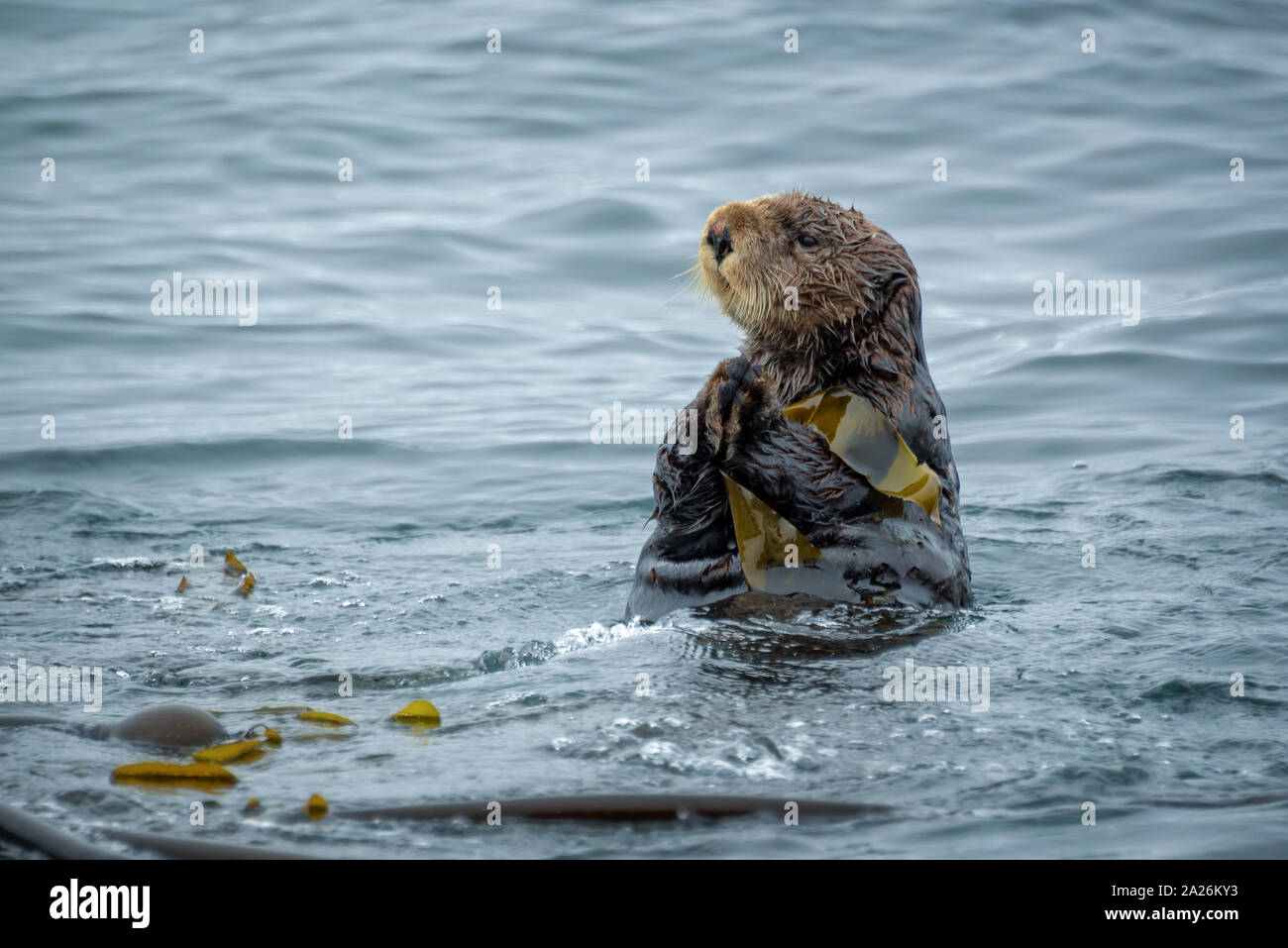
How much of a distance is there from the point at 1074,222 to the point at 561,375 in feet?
16.4

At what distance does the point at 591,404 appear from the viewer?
8141 millimetres

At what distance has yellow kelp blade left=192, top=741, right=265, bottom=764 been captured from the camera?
9.14 feet

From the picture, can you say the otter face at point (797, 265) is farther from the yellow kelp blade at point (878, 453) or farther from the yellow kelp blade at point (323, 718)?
the yellow kelp blade at point (323, 718)

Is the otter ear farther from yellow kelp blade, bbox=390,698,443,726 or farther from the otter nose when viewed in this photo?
yellow kelp blade, bbox=390,698,443,726

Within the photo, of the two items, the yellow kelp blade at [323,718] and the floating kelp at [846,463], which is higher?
the floating kelp at [846,463]

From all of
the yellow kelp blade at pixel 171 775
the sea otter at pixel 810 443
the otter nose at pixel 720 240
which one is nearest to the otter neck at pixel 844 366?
the sea otter at pixel 810 443

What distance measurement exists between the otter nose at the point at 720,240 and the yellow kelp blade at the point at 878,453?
0.58 meters

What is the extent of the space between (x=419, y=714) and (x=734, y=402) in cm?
118

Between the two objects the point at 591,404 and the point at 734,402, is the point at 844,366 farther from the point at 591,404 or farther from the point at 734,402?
the point at 591,404

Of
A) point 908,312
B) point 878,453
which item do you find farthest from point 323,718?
point 908,312

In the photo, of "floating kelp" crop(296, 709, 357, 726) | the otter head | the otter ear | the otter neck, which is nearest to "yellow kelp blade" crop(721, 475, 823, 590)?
the otter neck

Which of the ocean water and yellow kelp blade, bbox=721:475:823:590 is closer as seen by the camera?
the ocean water

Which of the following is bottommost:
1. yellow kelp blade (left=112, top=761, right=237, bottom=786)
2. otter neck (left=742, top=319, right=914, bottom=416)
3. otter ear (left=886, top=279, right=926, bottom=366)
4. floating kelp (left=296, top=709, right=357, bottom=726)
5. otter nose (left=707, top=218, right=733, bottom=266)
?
yellow kelp blade (left=112, top=761, right=237, bottom=786)

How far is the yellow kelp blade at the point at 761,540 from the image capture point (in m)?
3.79
